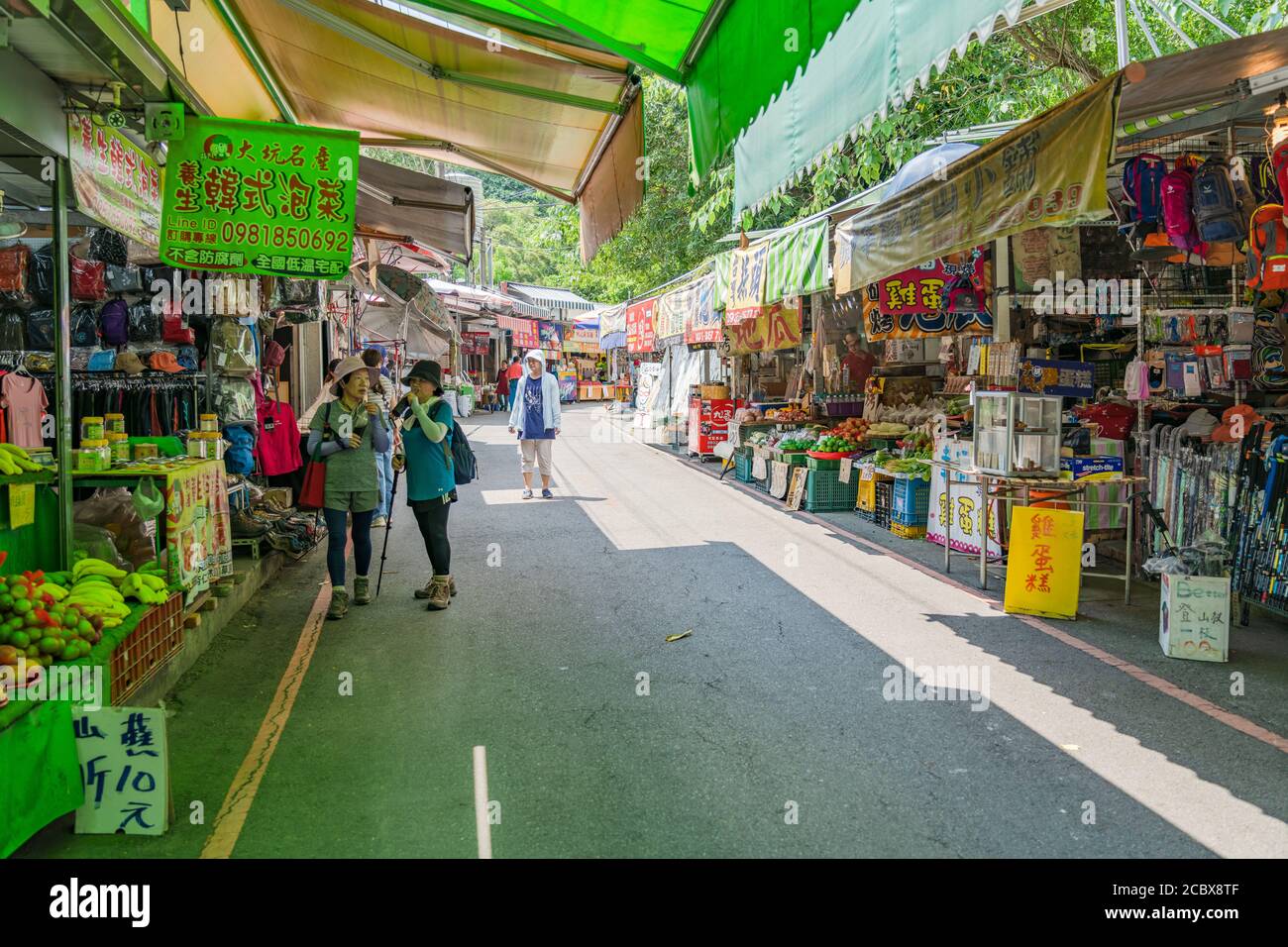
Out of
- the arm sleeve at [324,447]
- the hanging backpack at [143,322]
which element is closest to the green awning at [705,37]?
the arm sleeve at [324,447]

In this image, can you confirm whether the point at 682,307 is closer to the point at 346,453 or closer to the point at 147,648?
the point at 346,453

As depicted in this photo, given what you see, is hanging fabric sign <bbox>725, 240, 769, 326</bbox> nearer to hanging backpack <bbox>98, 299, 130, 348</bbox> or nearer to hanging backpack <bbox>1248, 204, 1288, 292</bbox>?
hanging backpack <bbox>1248, 204, 1288, 292</bbox>

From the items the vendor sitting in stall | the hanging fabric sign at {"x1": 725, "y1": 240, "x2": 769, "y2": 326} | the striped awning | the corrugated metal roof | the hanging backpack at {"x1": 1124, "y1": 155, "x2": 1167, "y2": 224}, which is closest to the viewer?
the hanging backpack at {"x1": 1124, "y1": 155, "x2": 1167, "y2": 224}

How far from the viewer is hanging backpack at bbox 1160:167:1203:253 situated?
6.76m

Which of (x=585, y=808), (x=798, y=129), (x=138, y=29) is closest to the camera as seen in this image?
(x=585, y=808)

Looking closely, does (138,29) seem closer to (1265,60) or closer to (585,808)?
(585,808)

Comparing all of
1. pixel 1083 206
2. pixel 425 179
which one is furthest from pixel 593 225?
pixel 1083 206

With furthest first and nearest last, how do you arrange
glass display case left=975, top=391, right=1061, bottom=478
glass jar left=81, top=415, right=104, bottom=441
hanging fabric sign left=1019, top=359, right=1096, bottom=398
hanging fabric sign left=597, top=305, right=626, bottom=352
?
hanging fabric sign left=597, top=305, right=626, bottom=352 → hanging fabric sign left=1019, top=359, right=1096, bottom=398 → glass display case left=975, top=391, right=1061, bottom=478 → glass jar left=81, top=415, right=104, bottom=441

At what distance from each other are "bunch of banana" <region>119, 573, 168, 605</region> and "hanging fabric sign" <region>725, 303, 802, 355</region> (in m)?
11.3

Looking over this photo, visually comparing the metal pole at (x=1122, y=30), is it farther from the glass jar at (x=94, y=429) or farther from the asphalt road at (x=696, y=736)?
the glass jar at (x=94, y=429)

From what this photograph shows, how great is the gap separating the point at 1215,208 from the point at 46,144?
743 cm

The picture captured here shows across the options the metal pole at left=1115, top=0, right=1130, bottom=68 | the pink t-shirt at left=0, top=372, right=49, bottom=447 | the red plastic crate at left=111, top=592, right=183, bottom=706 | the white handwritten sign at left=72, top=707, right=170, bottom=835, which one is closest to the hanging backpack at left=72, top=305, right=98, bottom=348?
the pink t-shirt at left=0, top=372, right=49, bottom=447

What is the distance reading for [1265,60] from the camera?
576 cm
